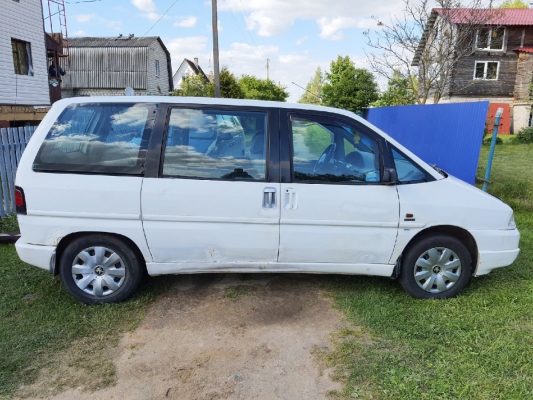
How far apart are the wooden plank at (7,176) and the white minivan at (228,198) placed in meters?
3.10

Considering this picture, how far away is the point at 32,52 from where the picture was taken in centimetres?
1638

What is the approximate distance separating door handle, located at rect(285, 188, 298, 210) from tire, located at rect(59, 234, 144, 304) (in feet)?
4.83

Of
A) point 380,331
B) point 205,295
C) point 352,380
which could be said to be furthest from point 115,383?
point 380,331

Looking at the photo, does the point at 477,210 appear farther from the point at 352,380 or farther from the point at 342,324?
the point at 352,380

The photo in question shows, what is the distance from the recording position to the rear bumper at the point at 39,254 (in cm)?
355

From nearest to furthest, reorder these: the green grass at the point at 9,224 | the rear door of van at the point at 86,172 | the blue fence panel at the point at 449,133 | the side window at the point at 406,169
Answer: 1. the rear door of van at the point at 86,172
2. the side window at the point at 406,169
3. the green grass at the point at 9,224
4. the blue fence panel at the point at 449,133

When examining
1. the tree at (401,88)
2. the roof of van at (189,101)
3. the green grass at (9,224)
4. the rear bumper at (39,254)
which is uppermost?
the tree at (401,88)

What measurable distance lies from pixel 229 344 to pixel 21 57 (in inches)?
687

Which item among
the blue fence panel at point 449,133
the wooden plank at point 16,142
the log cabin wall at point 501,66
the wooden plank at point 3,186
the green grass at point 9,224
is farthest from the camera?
the log cabin wall at point 501,66

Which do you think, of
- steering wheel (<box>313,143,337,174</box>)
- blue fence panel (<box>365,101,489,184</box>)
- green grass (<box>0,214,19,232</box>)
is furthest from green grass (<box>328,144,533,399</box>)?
green grass (<box>0,214,19,232</box>)

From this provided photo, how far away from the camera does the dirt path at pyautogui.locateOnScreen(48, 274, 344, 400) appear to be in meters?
2.66

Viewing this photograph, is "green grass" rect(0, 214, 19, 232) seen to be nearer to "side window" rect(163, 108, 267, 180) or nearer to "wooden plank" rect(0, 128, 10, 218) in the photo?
"wooden plank" rect(0, 128, 10, 218)

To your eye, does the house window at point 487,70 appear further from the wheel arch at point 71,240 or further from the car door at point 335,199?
the wheel arch at point 71,240

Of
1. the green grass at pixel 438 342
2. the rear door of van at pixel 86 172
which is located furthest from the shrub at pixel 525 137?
the rear door of van at pixel 86 172
